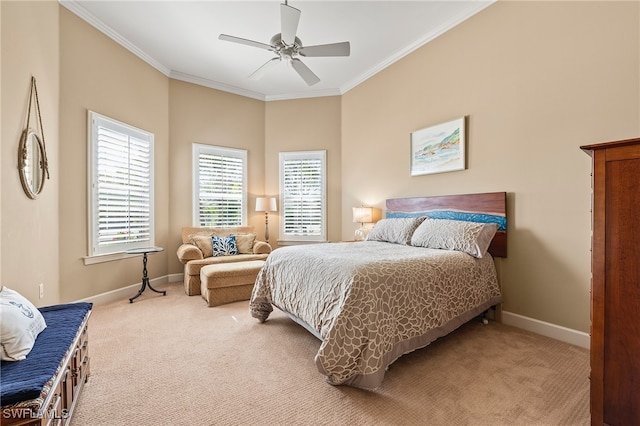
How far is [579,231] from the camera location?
242cm

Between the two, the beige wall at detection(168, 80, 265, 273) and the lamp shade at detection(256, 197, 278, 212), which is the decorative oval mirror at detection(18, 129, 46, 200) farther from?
the lamp shade at detection(256, 197, 278, 212)

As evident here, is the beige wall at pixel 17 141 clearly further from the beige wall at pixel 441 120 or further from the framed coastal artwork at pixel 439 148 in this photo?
the framed coastal artwork at pixel 439 148

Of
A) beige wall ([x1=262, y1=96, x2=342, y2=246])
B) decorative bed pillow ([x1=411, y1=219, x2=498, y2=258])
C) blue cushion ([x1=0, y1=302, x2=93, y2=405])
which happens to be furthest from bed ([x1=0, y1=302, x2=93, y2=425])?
beige wall ([x1=262, y1=96, x2=342, y2=246])

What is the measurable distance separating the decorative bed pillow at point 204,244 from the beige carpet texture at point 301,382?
1.70m

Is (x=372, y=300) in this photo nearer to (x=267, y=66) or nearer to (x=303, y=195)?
(x=267, y=66)

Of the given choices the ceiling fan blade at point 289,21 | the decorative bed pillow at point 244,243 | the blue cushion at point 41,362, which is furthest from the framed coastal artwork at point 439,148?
the blue cushion at point 41,362

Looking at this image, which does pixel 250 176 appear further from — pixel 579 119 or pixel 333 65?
pixel 579 119

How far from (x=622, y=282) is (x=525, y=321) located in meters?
1.79

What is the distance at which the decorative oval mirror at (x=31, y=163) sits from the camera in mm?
2195

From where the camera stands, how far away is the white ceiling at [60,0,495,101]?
10.5 ft

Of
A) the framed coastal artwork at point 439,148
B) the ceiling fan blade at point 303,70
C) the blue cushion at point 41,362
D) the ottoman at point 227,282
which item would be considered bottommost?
the ottoman at point 227,282

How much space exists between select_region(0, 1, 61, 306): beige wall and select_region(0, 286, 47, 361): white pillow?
779mm

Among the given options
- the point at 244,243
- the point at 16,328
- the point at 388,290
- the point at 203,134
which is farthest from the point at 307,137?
the point at 16,328

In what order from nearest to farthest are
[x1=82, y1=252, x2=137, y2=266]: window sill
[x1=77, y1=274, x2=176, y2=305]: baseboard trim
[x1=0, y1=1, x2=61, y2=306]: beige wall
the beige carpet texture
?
the beige carpet texture → [x1=0, y1=1, x2=61, y2=306]: beige wall → [x1=82, y1=252, x2=137, y2=266]: window sill → [x1=77, y1=274, x2=176, y2=305]: baseboard trim
